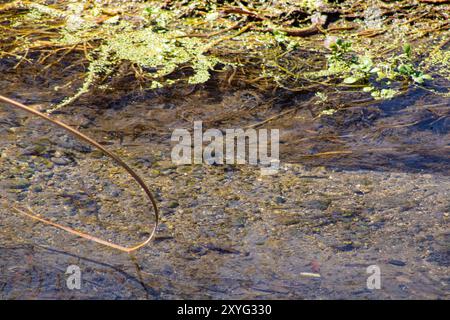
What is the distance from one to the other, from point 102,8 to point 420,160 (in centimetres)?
216

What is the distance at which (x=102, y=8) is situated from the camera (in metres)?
3.99

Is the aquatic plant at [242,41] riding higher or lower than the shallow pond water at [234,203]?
higher

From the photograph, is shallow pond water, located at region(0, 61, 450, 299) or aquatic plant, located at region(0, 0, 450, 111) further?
aquatic plant, located at region(0, 0, 450, 111)

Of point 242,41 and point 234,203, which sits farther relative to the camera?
point 242,41

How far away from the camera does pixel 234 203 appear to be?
2455 mm

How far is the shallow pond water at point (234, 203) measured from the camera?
81.7 inches

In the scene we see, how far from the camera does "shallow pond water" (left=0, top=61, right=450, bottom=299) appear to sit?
6.81ft

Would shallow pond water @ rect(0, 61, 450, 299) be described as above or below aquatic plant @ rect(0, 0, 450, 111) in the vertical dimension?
below

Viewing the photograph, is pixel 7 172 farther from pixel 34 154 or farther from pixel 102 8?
pixel 102 8

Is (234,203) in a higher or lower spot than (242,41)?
lower

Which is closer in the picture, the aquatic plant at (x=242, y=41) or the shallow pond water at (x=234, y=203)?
the shallow pond water at (x=234, y=203)

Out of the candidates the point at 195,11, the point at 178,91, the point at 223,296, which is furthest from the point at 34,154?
the point at 195,11
